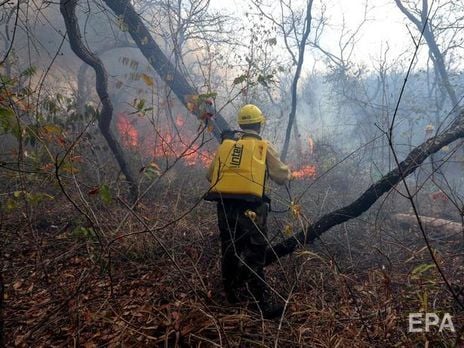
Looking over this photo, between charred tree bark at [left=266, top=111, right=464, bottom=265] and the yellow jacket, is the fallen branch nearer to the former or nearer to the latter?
charred tree bark at [left=266, top=111, right=464, bottom=265]

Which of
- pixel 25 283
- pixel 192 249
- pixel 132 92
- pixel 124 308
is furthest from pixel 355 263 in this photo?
pixel 132 92

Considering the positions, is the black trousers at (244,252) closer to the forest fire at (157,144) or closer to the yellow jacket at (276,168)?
the yellow jacket at (276,168)

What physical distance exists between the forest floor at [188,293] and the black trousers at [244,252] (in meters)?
Answer: 0.30

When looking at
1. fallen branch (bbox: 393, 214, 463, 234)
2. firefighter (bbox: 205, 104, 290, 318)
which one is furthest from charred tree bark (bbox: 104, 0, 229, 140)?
fallen branch (bbox: 393, 214, 463, 234)

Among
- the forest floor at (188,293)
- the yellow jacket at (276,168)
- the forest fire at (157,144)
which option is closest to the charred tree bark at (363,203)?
the forest floor at (188,293)

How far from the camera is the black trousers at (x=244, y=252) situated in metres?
3.59

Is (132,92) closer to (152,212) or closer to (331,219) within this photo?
(152,212)

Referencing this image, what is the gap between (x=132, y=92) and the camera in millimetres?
20594

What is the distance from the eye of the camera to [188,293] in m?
3.53

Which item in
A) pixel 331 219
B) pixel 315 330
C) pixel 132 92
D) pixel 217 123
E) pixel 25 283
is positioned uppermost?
pixel 132 92

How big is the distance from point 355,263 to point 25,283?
4367 millimetres

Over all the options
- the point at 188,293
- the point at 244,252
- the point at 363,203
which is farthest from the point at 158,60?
the point at 188,293

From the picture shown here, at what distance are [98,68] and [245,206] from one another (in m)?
4.32

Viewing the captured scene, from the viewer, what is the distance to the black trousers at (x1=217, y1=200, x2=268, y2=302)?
11.8ft
